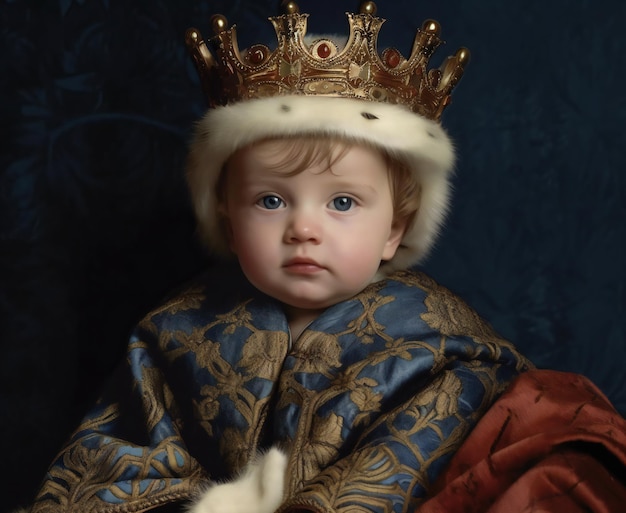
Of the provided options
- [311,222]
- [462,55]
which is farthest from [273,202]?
[462,55]

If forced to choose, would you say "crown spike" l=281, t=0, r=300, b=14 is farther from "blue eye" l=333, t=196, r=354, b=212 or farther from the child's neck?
the child's neck

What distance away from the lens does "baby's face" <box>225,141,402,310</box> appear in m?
1.46

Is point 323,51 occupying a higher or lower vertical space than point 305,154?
higher

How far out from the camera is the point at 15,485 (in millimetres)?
1959

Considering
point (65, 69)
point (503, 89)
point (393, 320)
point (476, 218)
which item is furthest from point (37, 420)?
point (503, 89)

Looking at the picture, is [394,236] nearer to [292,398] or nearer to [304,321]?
[304,321]

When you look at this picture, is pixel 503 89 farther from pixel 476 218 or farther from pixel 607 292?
pixel 607 292

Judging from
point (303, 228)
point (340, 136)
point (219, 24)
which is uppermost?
point (219, 24)

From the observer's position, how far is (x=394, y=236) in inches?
64.4

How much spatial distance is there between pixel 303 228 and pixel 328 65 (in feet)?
0.89

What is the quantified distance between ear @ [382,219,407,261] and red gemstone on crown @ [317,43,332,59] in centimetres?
31

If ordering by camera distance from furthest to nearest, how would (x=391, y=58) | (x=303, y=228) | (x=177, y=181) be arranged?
1. (x=177, y=181)
2. (x=391, y=58)
3. (x=303, y=228)

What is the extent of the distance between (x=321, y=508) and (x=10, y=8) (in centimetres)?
119

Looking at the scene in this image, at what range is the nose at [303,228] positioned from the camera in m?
1.44
